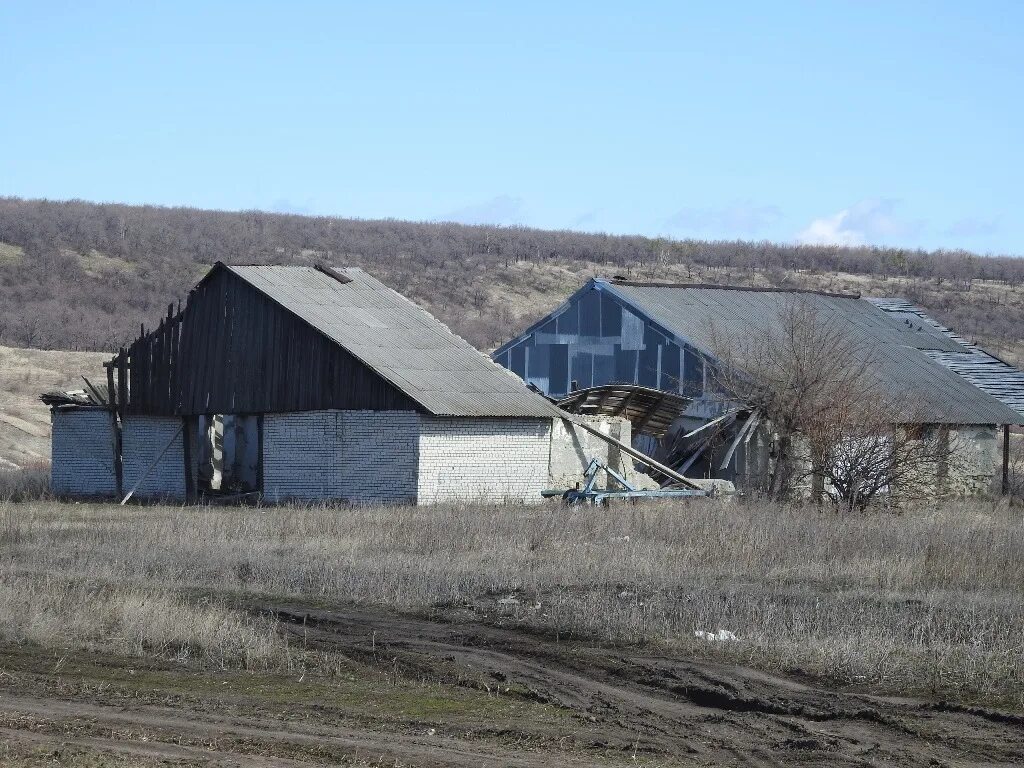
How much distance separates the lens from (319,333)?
31.9 meters

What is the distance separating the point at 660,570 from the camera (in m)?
18.0

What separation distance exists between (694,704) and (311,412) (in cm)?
2201

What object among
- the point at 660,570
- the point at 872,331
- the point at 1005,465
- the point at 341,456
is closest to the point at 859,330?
the point at 872,331

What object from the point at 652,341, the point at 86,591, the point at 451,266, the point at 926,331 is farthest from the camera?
the point at 451,266

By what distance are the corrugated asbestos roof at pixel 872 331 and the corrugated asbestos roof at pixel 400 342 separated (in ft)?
19.1

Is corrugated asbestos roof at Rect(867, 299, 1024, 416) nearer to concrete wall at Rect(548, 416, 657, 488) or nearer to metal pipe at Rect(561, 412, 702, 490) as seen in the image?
concrete wall at Rect(548, 416, 657, 488)

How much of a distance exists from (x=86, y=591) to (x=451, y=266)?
292ft

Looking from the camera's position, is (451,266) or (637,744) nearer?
(637,744)

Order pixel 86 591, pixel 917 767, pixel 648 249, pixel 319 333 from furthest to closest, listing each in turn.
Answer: pixel 648 249 < pixel 319 333 < pixel 86 591 < pixel 917 767

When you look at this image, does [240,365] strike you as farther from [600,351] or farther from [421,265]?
[421,265]

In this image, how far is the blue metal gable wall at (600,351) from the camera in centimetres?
3628

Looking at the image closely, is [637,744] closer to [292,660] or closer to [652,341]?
[292,660]

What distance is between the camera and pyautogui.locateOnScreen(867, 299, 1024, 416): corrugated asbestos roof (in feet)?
132

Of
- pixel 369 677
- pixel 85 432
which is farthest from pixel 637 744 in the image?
pixel 85 432
